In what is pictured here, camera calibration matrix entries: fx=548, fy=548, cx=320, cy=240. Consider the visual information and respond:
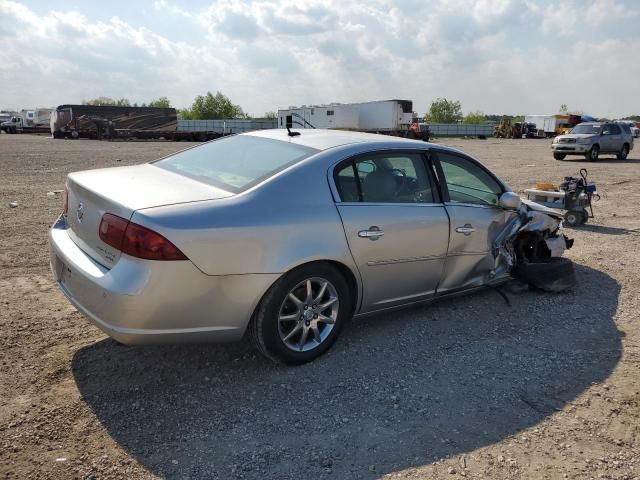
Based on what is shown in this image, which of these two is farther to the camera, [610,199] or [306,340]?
[610,199]

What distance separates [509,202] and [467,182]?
418 millimetres

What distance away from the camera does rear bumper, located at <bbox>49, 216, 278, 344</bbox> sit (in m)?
3.07

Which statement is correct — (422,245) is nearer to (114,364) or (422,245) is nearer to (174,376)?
(174,376)

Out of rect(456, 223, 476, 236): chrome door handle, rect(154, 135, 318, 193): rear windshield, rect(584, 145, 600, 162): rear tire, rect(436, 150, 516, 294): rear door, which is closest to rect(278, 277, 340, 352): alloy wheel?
rect(154, 135, 318, 193): rear windshield

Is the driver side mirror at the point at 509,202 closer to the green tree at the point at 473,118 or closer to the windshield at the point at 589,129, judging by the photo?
the windshield at the point at 589,129

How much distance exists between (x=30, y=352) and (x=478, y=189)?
385 cm

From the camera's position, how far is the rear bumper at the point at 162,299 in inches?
121

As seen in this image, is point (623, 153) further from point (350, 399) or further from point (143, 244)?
point (143, 244)

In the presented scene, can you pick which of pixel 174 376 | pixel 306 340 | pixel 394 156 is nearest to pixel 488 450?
pixel 306 340

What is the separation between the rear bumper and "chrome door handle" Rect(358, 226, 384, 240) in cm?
77

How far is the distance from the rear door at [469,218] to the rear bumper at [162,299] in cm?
183

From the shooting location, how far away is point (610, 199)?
12148 mm

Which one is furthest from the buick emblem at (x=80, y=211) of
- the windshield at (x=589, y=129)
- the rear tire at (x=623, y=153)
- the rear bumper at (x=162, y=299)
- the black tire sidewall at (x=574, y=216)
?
the rear tire at (x=623, y=153)

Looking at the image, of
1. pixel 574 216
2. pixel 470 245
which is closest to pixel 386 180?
pixel 470 245
